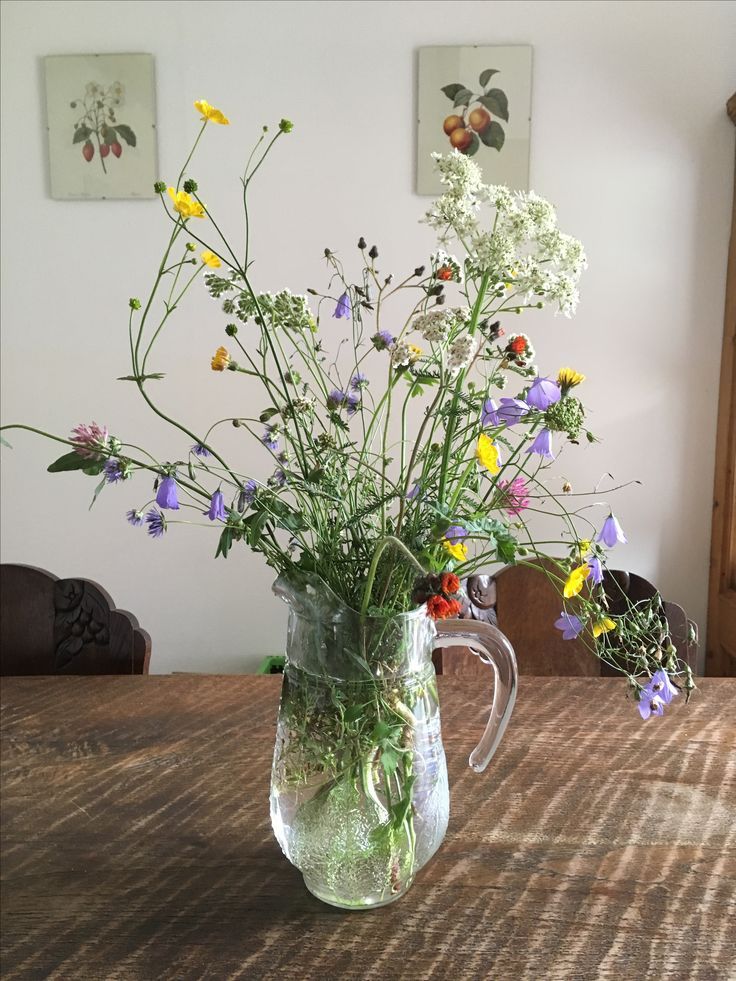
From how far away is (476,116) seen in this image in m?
1.90

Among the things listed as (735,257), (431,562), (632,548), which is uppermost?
(735,257)

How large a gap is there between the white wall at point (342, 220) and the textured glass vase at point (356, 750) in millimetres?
1456

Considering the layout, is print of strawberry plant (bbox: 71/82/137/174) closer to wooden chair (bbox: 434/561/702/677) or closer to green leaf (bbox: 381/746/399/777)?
wooden chair (bbox: 434/561/702/677)

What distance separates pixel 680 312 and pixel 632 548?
0.60m

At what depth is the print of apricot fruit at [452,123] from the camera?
190 centimetres

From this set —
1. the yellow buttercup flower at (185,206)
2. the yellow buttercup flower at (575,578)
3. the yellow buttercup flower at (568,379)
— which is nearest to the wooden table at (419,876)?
the yellow buttercup flower at (575,578)

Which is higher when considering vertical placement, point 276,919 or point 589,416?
point 589,416

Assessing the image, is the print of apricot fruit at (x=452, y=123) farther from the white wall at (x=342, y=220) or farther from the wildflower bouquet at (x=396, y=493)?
the wildflower bouquet at (x=396, y=493)

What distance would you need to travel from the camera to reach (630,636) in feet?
2.13

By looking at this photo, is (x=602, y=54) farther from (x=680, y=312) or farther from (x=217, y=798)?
(x=217, y=798)

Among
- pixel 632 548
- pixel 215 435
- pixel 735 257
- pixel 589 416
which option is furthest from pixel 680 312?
pixel 215 435

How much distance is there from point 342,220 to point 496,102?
459mm

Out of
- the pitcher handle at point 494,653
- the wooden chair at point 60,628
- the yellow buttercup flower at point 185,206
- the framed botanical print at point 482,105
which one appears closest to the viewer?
the yellow buttercup flower at point 185,206

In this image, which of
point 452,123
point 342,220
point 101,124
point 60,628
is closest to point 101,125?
point 101,124
